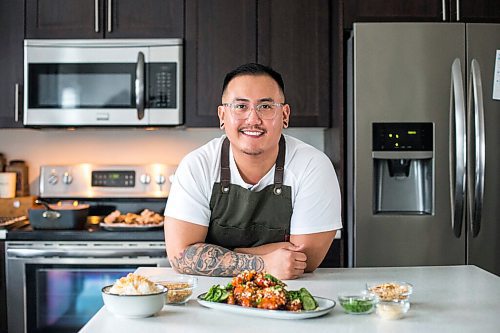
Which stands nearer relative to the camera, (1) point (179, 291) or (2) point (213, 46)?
(1) point (179, 291)

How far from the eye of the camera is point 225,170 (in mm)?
2668

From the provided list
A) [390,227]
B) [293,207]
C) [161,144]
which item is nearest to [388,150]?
[390,227]

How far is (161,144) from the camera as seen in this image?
14.4 ft

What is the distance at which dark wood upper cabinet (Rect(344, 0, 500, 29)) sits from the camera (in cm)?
384

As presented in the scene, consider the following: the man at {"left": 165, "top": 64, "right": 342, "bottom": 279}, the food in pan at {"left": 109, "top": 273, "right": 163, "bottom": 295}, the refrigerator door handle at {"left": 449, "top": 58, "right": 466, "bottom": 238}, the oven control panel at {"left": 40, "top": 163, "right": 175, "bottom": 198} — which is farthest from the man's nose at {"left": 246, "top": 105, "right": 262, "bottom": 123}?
the oven control panel at {"left": 40, "top": 163, "right": 175, "bottom": 198}

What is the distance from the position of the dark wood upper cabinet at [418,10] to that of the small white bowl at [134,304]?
7.59 feet

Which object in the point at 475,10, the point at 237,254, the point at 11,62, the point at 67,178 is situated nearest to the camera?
the point at 237,254

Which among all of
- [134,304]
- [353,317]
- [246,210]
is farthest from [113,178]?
[353,317]

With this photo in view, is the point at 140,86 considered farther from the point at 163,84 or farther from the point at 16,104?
the point at 16,104

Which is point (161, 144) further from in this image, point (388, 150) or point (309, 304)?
point (309, 304)

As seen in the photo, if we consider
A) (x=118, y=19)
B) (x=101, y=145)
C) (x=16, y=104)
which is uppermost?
(x=118, y=19)

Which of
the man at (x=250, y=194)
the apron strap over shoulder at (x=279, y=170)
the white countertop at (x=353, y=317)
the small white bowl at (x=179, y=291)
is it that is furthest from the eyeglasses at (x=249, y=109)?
the small white bowl at (x=179, y=291)

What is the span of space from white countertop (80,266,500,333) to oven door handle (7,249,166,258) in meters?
1.42

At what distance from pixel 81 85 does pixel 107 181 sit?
58 centimetres
